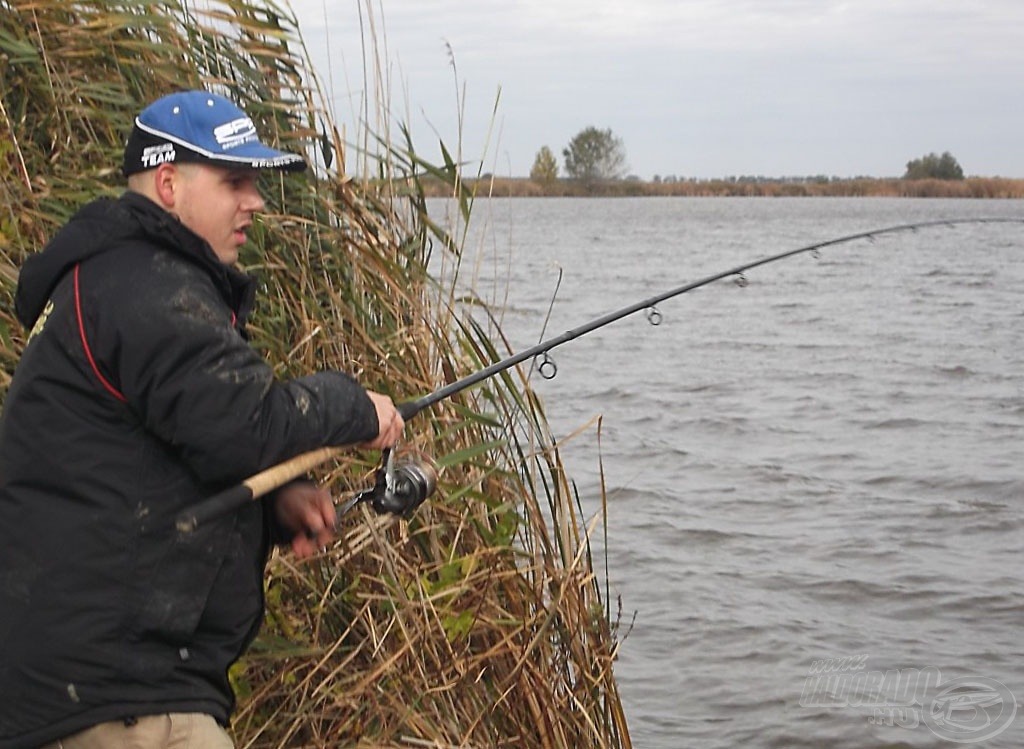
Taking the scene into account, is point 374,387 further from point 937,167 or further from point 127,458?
point 937,167

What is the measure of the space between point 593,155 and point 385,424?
281 ft

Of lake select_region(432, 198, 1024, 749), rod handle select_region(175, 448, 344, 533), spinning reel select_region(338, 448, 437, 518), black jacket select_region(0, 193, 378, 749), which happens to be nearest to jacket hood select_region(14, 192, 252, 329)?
black jacket select_region(0, 193, 378, 749)

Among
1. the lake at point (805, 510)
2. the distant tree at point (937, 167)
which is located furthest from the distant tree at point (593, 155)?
the lake at point (805, 510)

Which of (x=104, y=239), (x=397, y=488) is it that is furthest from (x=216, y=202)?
(x=397, y=488)

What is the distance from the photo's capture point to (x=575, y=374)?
1335 cm

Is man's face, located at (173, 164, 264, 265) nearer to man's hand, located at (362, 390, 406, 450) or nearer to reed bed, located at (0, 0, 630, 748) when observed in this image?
man's hand, located at (362, 390, 406, 450)

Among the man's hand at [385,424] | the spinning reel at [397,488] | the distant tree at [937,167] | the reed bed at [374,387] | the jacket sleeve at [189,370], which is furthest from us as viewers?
the distant tree at [937,167]

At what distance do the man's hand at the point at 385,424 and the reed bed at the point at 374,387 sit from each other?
52 centimetres

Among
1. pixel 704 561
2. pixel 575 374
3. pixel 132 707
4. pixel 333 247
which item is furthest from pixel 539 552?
pixel 575 374

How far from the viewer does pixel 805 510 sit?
28.0 feet

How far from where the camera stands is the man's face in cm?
234

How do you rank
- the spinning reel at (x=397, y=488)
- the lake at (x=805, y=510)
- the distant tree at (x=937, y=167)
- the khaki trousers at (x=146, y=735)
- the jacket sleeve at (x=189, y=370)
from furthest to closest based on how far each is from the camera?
the distant tree at (x=937, y=167)
the lake at (x=805, y=510)
the spinning reel at (x=397, y=488)
the khaki trousers at (x=146, y=735)
the jacket sleeve at (x=189, y=370)

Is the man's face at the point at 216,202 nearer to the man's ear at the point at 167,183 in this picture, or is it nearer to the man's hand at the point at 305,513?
the man's ear at the point at 167,183

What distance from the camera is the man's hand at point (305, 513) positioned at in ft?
8.23
